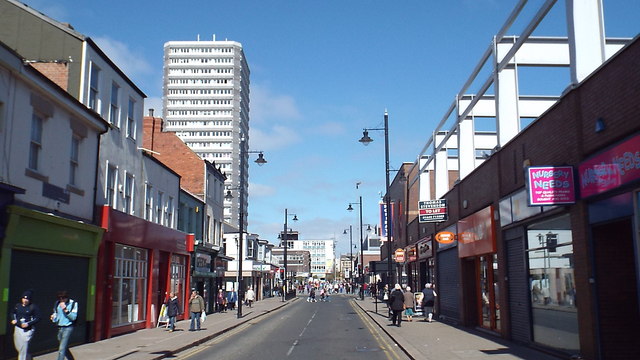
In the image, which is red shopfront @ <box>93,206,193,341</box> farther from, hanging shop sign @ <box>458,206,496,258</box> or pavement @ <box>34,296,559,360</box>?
hanging shop sign @ <box>458,206,496,258</box>

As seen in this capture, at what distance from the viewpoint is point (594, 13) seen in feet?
44.3

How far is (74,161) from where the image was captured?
1941 centimetres

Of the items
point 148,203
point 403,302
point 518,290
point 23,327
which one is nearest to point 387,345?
point 518,290

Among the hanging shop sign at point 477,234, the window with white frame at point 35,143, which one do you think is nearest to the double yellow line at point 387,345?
the hanging shop sign at point 477,234

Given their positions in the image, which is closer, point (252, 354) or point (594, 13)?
point (594, 13)

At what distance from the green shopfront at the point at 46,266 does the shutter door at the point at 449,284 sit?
15710 millimetres

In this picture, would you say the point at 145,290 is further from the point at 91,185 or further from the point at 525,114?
the point at 525,114

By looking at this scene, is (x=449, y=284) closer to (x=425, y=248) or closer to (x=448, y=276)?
(x=448, y=276)

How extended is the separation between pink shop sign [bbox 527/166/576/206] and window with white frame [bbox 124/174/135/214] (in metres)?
17.0

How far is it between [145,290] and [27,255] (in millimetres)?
11575

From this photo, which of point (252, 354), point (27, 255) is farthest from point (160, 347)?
point (27, 255)

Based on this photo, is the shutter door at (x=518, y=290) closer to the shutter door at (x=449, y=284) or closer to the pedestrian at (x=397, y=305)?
the pedestrian at (x=397, y=305)

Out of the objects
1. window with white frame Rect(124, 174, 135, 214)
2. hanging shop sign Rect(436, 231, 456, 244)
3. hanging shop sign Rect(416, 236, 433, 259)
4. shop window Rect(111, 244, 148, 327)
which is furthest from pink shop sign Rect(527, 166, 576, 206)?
hanging shop sign Rect(416, 236, 433, 259)

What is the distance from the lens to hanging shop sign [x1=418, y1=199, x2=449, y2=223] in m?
29.5
